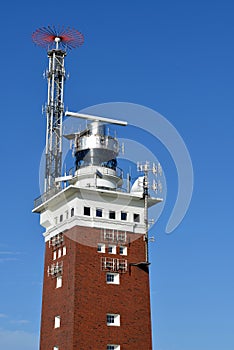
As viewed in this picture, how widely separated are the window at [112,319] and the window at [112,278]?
103 inches

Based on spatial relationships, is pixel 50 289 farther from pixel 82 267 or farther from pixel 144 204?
pixel 144 204

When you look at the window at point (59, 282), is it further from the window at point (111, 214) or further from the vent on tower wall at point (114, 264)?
the window at point (111, 214)

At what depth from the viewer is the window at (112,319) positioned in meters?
50.3

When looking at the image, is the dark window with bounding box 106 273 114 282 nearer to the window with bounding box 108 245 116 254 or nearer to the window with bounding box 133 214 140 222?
the window with bounding box 108 245 116 254

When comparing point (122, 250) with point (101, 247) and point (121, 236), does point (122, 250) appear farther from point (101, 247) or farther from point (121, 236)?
point (101, 247)

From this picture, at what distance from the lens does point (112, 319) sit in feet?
166

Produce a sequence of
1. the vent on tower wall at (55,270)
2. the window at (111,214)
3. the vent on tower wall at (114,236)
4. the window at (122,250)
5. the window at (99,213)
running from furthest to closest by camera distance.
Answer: the window at (111,214), the window at (99,213), the window at (122,250), the vent on tower wall at (55,270), the vent on tower wall at (114,236)

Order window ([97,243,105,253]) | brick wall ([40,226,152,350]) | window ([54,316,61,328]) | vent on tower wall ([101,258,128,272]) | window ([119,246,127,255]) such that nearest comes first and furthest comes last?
brick wall ([40,226,152,350]), vent on tower wall ([101,258,128,272]), window ([54,316,61,328]), window ([97,243,105,253]), window ([119,246,127,255])

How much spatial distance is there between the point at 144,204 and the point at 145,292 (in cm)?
748

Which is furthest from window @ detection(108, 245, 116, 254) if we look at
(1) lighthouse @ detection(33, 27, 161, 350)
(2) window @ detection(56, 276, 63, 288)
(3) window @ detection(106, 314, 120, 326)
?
(3) window @ detection(106, 314, 120, 326)

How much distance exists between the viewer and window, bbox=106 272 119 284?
51.7m

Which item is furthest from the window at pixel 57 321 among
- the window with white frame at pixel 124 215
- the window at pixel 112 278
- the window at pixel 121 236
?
the window with white frame at pixel 124 215

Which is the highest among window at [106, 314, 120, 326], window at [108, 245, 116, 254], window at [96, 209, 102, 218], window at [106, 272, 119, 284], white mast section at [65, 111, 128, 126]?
white mast section at [65, 111, 128, 126]

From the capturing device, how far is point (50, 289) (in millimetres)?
54375
